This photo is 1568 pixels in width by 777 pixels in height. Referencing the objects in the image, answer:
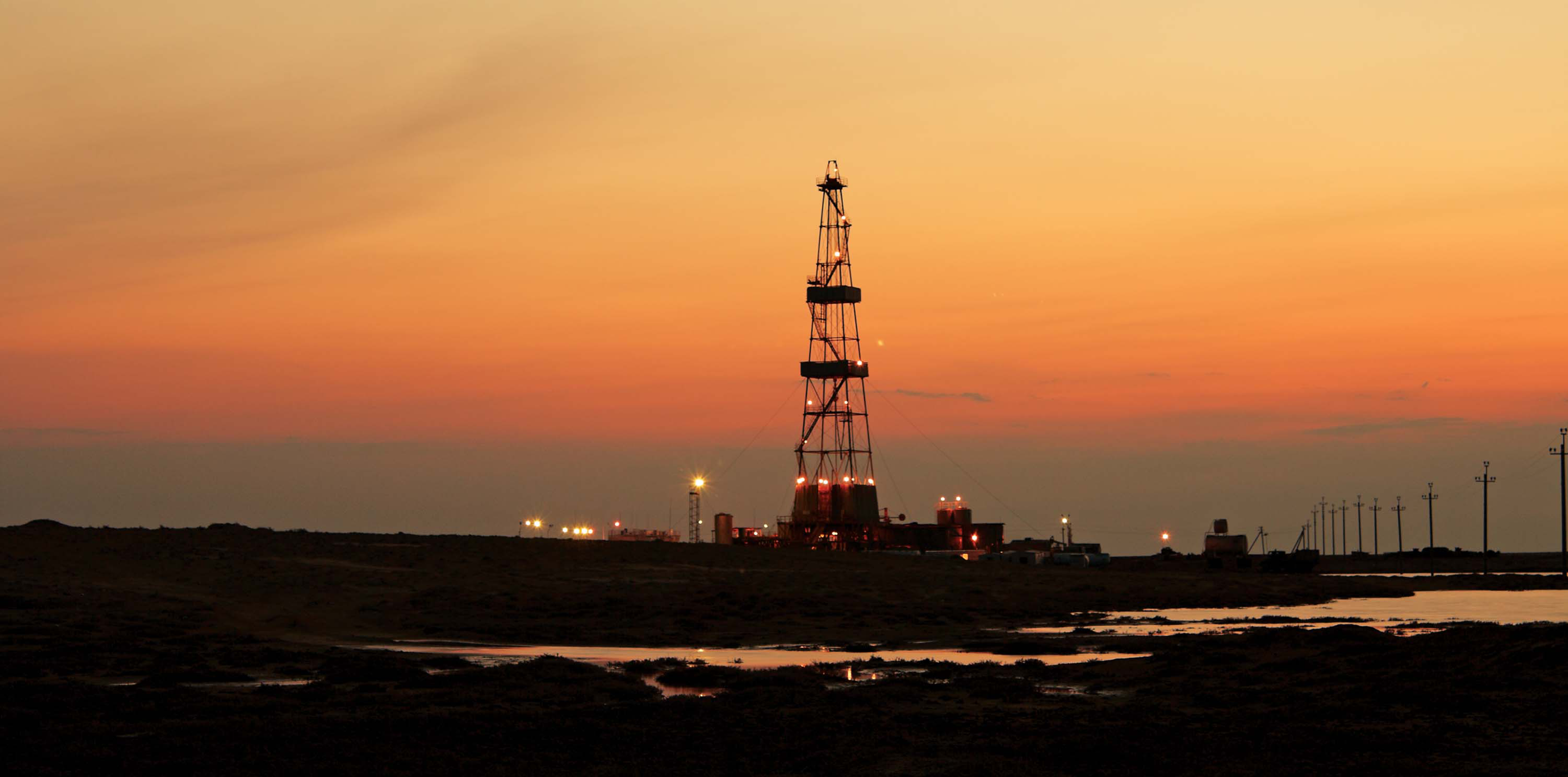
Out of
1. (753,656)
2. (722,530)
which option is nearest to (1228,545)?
(722,530)

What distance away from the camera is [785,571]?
65438 millimetres

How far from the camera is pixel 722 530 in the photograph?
97500 millimetres

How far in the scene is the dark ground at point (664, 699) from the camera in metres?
18.4

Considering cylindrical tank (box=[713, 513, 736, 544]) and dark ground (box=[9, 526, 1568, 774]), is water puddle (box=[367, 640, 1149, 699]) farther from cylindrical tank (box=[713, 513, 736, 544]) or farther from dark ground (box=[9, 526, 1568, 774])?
cylindrical tank (box=[713, 513, 736, 544])

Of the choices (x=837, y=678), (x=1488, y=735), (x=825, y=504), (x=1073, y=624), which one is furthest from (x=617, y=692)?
(x=825, y=504)

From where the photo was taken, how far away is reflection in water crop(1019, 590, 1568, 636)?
4356 cm

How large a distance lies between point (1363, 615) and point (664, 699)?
1465 inches

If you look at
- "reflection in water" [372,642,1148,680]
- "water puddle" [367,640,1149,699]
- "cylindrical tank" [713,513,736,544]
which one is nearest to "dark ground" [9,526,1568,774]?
"water puddle" [367,640,1149,699]

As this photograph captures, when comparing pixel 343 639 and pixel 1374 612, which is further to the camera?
pixel 1374 612

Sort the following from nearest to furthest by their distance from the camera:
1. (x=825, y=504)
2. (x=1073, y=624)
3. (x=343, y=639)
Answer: (x=343, y=639), (x=1073, y=624), (x=825, y=504)

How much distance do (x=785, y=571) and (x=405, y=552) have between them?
17.8 m

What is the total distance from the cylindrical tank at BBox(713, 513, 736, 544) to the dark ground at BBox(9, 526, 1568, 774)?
47.4m

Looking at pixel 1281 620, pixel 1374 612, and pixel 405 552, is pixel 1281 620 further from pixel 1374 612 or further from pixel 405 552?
pixel 405 552

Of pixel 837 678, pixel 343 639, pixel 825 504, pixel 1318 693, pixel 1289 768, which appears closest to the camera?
pixel 1289 768
